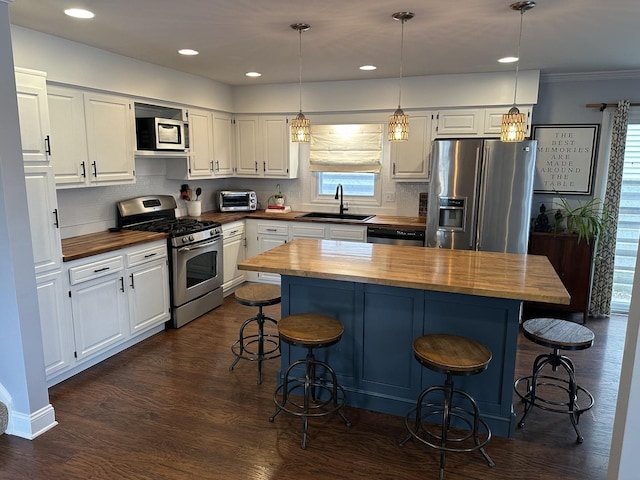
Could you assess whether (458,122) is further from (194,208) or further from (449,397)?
(449,397)

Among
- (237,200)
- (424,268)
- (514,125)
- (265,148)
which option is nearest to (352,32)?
(514,125)

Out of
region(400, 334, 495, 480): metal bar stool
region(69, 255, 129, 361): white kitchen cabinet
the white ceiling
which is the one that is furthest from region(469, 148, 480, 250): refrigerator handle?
region(69, 255, 129, 361): white kitchen cabinet

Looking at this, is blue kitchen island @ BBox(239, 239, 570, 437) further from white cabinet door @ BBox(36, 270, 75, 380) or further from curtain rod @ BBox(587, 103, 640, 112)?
curtain rod @ BBox(587, 103, 640, 112)

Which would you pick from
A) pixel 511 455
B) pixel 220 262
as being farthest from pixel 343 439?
pixel 220 262

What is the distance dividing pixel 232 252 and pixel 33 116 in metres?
2.68

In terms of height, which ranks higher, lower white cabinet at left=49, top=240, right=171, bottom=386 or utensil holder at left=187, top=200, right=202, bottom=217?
utensil holder at left=187, top=200, right=202, bottom=217

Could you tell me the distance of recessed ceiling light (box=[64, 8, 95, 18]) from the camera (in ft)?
8.82

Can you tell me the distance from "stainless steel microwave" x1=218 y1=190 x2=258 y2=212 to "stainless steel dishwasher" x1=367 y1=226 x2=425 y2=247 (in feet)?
5.53

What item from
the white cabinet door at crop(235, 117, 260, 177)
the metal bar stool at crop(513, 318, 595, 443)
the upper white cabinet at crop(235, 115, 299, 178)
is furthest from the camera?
the white cabinet door at crop(235, 117, 260, 177)

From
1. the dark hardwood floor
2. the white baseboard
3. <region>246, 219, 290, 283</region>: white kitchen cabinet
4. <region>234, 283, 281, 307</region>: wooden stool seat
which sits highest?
<region>246, 219, 290, 283</region>: white kitchen cabinet

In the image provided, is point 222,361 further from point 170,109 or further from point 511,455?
point 170,109

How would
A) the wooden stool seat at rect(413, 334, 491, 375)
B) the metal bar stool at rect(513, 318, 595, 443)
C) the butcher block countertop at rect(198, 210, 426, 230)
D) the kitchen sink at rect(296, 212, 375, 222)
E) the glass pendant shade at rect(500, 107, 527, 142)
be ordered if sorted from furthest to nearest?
1. the kitchen sink at rect(296, 212, 375, 222)
2. the butcher block countertop at rect(198, 210, 426, 230)
3. the glass pendant shade at rect(500, 107, 527, 142)
4. the metal bar stool at rect(513, 318, 595, 443)
5. the wooden stool seat at rect(413, 334, 491, 375)

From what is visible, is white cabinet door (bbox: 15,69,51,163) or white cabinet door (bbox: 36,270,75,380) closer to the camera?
white cabinet door (bbox: 15,69,51,163)

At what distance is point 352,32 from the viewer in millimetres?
3127
